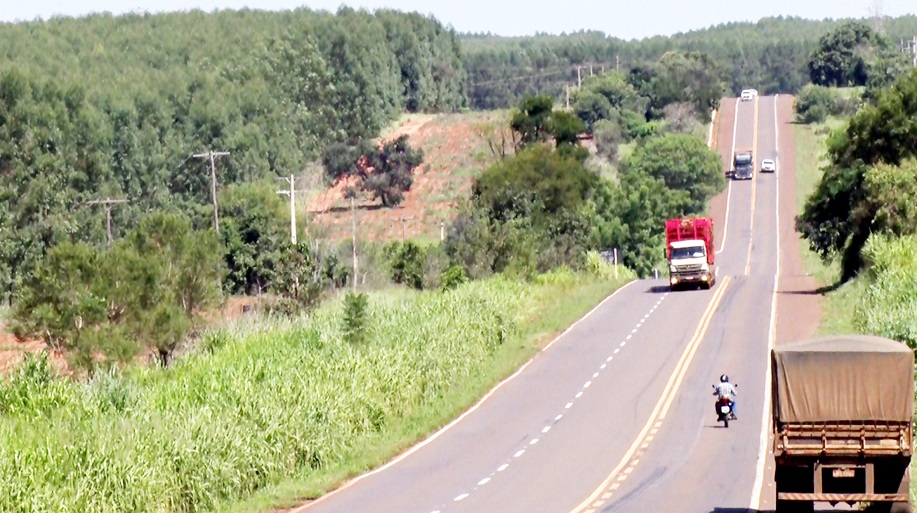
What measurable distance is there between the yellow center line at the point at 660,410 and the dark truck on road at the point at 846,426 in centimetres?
484

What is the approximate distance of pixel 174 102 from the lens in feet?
416

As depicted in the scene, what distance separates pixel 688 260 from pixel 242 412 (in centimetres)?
3901

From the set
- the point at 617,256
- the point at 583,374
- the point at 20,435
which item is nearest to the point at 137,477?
the point at 20,435

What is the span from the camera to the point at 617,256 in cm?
10888

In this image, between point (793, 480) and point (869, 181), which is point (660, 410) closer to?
point (793, 480)

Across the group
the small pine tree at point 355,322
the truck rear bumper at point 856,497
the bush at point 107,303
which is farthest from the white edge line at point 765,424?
the bush at point 107,303

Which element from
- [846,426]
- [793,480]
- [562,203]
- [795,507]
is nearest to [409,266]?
[562,203]

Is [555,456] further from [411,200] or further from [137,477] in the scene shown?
[411,200]

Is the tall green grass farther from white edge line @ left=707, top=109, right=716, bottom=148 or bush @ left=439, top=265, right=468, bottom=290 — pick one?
white edge line @ left=707, top=109, right=716, bottom=148

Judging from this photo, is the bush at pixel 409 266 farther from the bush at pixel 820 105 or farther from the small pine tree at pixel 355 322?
the bush at pixel 820 105

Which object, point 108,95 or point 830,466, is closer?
point 830,466

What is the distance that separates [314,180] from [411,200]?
9.73 meters

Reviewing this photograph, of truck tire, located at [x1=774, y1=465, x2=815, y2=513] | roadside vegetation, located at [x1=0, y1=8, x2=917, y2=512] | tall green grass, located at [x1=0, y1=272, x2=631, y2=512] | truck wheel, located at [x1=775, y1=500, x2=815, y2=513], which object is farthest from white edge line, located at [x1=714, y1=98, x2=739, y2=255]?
truck tire, located at [x1=774, y1=465, x2=815, y2=513]

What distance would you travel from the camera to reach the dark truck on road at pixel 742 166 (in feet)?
449
